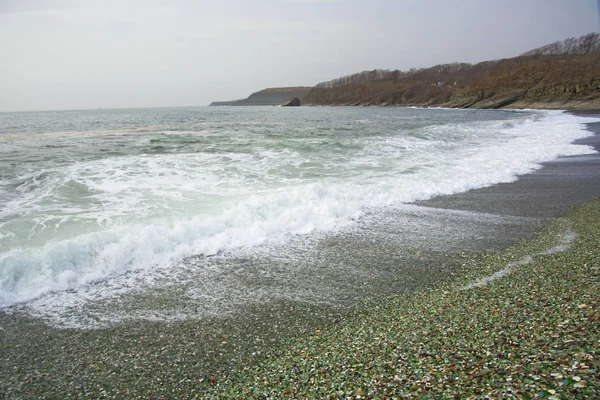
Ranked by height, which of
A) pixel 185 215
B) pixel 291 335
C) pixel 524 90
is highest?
pixel 524 90

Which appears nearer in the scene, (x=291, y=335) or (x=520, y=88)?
(x=291, y=335)

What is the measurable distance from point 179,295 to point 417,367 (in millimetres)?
2539

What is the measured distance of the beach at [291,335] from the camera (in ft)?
8.27

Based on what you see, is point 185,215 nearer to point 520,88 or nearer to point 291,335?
point 291,335

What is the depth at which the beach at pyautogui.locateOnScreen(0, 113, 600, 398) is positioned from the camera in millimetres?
2520

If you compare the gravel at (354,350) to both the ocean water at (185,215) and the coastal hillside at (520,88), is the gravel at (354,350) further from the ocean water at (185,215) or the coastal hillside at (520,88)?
the coastal hillside at (520,88)

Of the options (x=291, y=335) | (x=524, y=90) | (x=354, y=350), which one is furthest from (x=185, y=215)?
(x=524, y=90)

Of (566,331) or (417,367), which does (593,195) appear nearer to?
(566,331)

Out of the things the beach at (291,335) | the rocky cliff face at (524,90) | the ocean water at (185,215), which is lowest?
the beach at (291,335)

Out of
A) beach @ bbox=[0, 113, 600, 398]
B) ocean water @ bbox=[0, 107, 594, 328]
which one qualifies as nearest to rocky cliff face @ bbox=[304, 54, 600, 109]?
ocean water @ bbox=[0, 107, 594, 328]

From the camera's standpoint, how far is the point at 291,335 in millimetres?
3160

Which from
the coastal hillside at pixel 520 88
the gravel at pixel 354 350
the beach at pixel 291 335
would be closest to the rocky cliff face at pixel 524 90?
the coastal hillside at pixel 520 88

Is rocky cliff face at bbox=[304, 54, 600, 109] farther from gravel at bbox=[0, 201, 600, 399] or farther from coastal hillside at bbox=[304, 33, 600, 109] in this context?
gravel at bbox=[0, 201, 600, 399]

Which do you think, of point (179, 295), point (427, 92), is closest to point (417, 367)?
point (179, 295)
